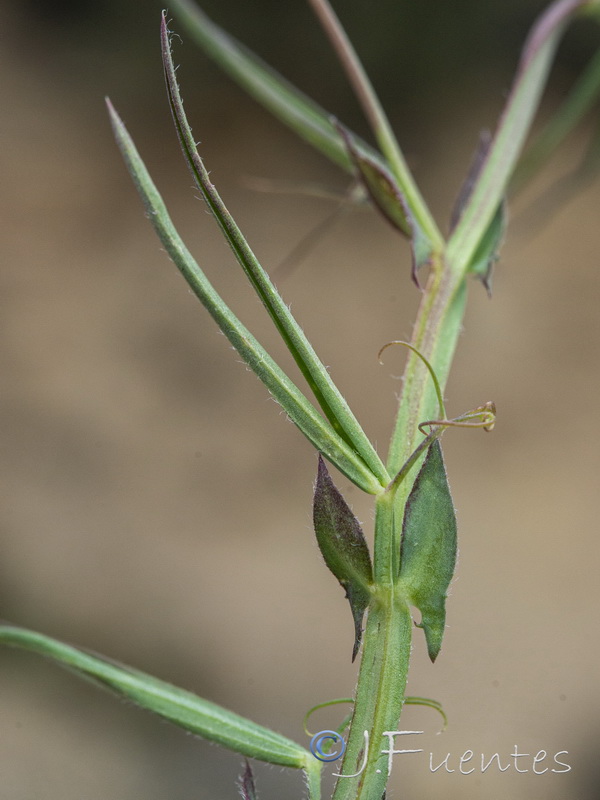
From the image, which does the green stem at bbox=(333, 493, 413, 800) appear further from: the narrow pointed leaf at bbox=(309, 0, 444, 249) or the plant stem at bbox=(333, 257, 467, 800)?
the narrow pointed leaf at bbox=(309, 0, 444, 249)

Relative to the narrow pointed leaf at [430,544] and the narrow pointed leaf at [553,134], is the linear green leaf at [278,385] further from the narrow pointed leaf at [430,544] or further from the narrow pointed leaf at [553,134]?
the narrow pointed leaf at [553,134]

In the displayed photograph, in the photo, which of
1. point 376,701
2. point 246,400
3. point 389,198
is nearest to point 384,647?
point 376,701

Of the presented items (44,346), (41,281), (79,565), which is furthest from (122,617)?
(41,281)

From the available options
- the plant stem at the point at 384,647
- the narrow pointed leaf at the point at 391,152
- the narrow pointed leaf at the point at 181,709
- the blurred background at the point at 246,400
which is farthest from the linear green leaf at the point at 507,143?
the blurred background at the point at 246,400

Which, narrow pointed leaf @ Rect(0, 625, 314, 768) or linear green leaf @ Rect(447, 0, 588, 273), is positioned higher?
linear green leaf @ Rect(447, 0, 588, 273)

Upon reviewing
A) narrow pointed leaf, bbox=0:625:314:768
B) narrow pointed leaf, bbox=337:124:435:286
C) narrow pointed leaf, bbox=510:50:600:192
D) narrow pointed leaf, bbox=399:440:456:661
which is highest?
narrow pointed leaf, bbox=510:50:600:192

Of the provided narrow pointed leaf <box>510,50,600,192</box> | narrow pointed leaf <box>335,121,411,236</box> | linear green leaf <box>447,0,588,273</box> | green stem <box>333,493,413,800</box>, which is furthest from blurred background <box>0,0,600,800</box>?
green stem <box>333,493,413,800</box>

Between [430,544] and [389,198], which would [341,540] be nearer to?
[430,544]
